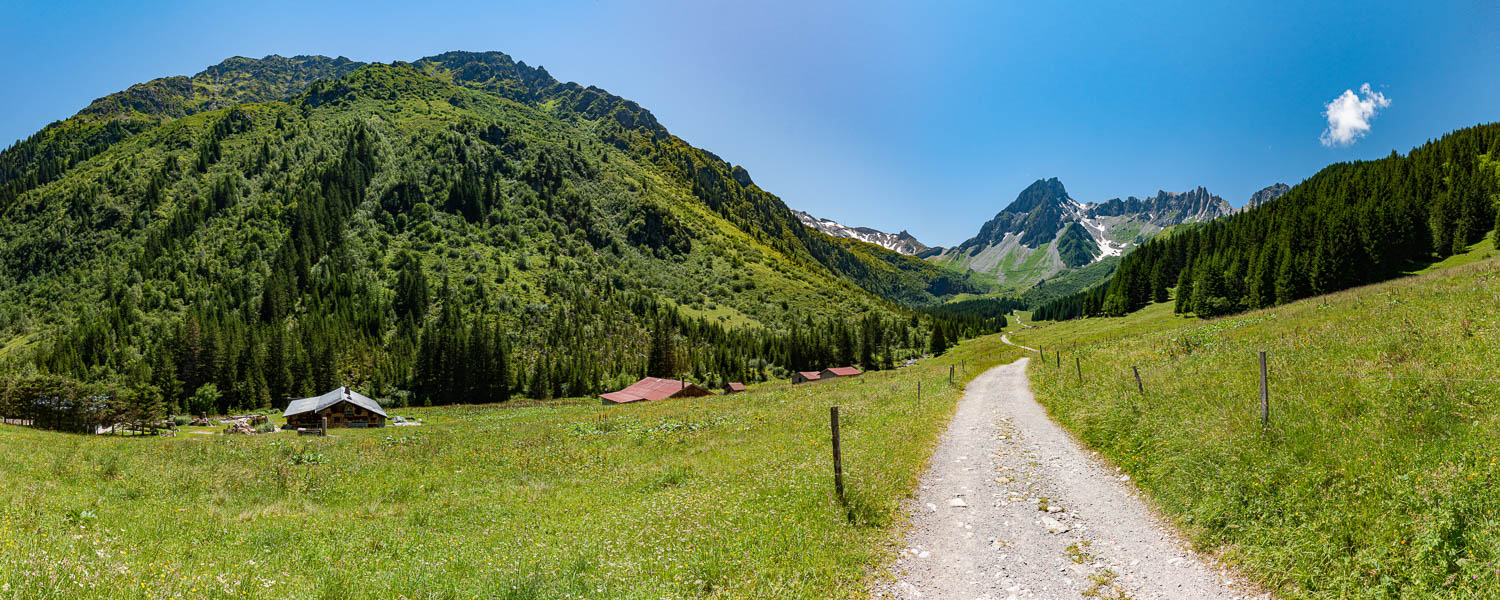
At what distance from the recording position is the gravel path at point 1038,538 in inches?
330

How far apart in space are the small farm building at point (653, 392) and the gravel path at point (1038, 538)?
3246 inches

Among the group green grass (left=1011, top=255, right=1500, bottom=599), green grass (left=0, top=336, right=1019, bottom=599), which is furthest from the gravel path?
green grass (left=0, top=336, right=1019, bottom=599)

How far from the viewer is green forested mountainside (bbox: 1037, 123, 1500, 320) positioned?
79562 mm

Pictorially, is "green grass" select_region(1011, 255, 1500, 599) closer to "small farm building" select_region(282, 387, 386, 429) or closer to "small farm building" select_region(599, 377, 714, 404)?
"small farm building" select_region(599, 377, 714, 404)

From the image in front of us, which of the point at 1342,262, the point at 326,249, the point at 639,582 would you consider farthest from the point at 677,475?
the point at 326,249

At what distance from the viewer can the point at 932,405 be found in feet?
92.2

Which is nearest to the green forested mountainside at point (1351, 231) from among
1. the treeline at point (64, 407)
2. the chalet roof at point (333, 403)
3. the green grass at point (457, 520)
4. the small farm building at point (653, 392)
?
the small farm building at point (653, 392)

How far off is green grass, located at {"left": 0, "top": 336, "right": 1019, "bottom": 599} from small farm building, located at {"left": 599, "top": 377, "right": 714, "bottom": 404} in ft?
238

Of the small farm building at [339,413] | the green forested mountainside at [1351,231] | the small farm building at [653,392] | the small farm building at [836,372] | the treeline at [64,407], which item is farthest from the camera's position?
the small farm building at [836,372]

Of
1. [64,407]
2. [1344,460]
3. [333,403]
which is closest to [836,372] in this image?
[333,403]

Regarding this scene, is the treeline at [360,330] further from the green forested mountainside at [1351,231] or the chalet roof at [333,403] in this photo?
the green forested mountainside at [1351,231]

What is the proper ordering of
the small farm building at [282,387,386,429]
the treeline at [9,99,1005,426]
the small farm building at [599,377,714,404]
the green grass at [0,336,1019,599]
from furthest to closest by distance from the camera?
the treeline at [9,99,1005,426] → the small farm building at [599,377,714,404] → the small farm building at [282,387,386,429] → the green grass at [0,336,1019,599]

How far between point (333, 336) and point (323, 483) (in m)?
141

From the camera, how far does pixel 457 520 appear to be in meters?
13.3
